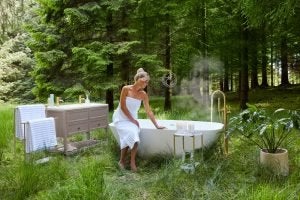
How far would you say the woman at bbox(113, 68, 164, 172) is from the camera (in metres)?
4.95

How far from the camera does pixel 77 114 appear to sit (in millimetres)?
6023

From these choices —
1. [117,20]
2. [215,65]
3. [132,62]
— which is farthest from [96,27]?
[215,65]

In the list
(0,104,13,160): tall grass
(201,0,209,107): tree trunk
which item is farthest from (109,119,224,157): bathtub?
(201,0,209,107): tree trunk

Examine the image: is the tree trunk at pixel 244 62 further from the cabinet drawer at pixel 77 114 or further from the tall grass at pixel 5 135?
the tall grass at pixel 5 135

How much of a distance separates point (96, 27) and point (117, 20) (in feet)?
1.98

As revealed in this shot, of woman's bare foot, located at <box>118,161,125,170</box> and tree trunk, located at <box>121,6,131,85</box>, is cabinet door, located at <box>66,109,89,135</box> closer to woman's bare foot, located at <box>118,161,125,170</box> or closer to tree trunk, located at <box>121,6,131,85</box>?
woman's bare foot, located at <box>118,161,125,170</box>

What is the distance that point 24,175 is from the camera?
3.95 metres

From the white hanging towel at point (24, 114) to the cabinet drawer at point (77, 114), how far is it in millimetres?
396

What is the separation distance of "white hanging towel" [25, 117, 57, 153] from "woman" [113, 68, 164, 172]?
3.06 ft

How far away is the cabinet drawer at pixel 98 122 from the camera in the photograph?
20.9 ft

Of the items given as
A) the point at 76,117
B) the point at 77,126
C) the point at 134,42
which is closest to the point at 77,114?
the point at 76,117

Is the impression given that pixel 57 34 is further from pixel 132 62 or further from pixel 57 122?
pixel 57 122

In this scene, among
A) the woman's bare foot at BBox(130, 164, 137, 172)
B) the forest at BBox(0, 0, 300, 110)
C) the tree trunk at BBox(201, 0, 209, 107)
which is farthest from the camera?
the tree trunk at BBox(201, 0, 209, 107)

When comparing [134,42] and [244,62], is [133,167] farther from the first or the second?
[244,62]
